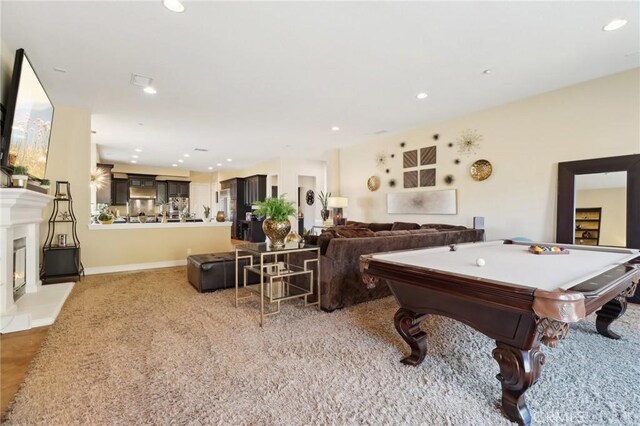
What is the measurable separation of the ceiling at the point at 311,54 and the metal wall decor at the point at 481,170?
2.97ft

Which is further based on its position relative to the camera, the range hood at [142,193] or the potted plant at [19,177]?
the range hood at [142,193]

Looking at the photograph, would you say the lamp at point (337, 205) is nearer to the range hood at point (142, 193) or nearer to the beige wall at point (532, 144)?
the beige wall at point (532, 144)

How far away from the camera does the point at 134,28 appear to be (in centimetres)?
258

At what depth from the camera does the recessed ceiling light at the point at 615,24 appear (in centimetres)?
258

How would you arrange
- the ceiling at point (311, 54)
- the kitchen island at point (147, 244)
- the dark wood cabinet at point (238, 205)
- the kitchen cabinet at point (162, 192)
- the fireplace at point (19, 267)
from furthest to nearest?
the kitchen cabinet at point (162, 192), the dark wood cabinet at point (238, 205), the kitchen island at point (147, 244), the fireplace at point (19, 267), the ceiling at point (311, 54)

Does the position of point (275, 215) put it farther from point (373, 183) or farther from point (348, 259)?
point (373, 183)

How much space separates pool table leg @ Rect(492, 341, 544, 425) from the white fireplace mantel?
378 cm

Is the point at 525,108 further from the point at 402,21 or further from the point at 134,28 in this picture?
the point at 134,28

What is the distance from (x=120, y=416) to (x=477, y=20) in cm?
379

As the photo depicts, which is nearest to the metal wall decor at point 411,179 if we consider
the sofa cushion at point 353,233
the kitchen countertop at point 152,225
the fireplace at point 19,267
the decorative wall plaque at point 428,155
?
the decorative wall plaque at point 428,155

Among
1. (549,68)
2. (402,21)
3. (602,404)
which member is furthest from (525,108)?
(602,404)

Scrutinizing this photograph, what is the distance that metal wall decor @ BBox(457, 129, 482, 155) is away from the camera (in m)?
4.97

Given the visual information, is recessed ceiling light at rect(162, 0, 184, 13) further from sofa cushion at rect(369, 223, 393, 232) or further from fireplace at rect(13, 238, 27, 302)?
sofa cushion at rect(369, 223, 393, 232)

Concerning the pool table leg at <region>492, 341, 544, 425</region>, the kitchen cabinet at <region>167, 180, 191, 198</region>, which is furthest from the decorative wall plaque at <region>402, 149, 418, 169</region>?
the kitchen cabinet at <region>167, 180, 191, 198</region>
